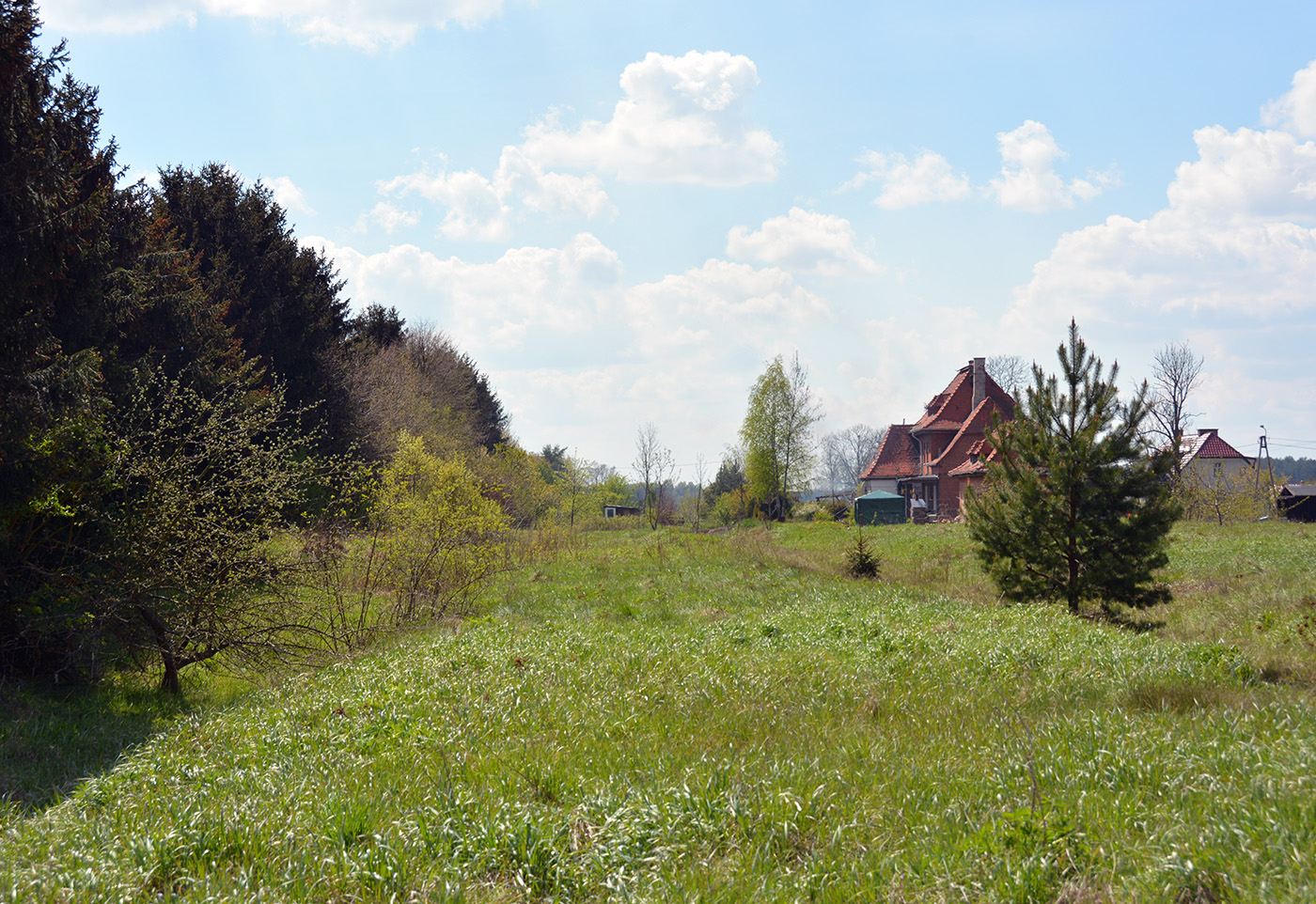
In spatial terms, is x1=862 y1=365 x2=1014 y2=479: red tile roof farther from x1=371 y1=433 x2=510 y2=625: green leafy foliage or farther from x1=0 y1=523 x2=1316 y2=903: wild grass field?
x1=0 y1=523 x2=1316 y2=903: wild grass field

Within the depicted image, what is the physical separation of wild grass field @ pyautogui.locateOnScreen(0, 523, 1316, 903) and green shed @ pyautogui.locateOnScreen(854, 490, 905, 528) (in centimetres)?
3739

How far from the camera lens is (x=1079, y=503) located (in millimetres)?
12945

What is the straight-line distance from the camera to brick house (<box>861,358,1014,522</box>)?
149 feet

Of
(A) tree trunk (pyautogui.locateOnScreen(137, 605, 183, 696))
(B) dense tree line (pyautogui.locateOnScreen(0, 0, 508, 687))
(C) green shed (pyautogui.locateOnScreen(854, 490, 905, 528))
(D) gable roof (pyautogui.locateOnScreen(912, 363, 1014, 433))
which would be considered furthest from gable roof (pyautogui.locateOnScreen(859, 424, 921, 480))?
(A) tree trunk (pyautogui.locateOnScreen(137, 605, 183, 696))

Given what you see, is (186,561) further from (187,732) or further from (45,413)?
(187,732)

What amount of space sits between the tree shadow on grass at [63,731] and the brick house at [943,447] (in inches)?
1507

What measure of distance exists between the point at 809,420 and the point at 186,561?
47.1 m

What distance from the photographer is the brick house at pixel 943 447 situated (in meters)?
45.4

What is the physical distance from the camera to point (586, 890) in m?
3.32

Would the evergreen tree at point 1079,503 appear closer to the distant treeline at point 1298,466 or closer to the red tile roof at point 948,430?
Answer: the red tile roof at point 948,430

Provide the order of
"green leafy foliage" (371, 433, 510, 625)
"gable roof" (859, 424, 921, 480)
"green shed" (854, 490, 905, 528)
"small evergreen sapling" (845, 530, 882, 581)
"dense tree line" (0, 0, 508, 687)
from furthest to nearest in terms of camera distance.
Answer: "gable roof" (859, 424, 921, 480) → "green shed" (854, 490, 905, 528) → "small evergreen sapling" (845, 530, 882, 581) → "green leafy foliage" (371, 433, 510, 625) → "dense tree line" (0, 0, 508, 687)

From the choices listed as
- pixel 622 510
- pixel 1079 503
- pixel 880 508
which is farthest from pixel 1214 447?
pixel 1079 503

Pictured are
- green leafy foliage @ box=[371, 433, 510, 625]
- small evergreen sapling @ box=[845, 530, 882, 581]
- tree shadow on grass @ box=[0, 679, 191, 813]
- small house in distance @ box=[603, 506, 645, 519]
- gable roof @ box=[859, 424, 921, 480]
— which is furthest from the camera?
small house in distance @ box=[603, 506, 645, 519]

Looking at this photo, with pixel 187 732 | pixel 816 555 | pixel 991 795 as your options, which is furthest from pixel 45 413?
pixel 816 555
